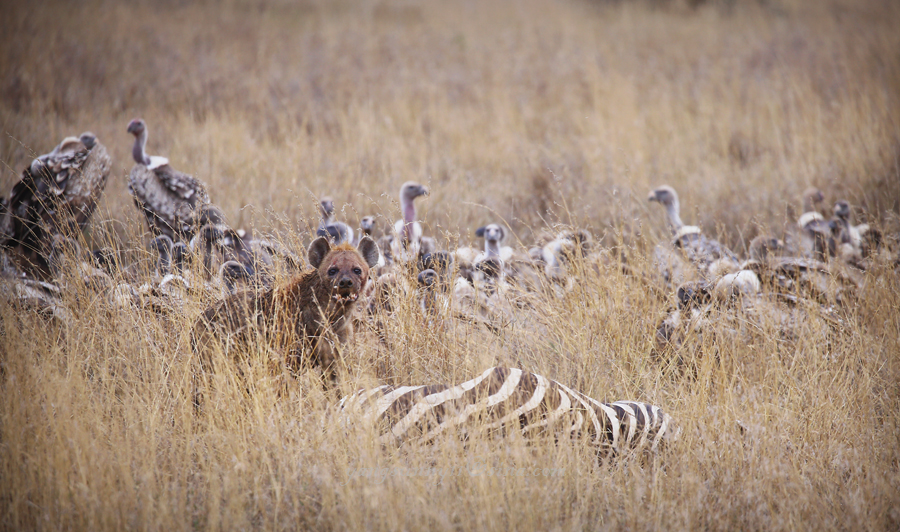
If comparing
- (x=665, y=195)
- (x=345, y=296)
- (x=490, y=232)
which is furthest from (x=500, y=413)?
(x=665, y=195)

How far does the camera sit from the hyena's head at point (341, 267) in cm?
364

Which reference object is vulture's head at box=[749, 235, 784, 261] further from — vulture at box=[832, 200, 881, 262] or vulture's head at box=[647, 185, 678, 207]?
vulture's head at box=[647, 185, 678, 207]

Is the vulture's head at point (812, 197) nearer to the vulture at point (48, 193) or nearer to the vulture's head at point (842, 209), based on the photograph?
the vulture's head at point (842, 209)

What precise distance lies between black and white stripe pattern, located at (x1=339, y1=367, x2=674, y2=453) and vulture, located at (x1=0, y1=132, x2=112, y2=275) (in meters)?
3.93

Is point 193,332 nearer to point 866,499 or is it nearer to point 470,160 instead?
point 866,499

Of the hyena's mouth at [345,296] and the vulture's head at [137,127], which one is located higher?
the vulture's head at [137,127]

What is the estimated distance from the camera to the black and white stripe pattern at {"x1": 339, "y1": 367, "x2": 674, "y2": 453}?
123 inches

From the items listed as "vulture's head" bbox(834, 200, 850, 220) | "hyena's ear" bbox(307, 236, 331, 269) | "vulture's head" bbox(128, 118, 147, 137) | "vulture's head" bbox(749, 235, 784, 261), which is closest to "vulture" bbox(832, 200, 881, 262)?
"vulture's head" bbox(834, 200, 850, 220)

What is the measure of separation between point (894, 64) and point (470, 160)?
838 cm

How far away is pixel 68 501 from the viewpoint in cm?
277

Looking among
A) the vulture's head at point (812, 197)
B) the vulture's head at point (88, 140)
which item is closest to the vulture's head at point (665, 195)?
the vulture's head at point (812, 197)

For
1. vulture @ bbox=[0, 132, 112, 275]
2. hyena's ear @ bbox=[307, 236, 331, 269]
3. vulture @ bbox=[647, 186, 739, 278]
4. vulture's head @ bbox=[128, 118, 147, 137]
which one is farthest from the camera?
vulture's head @ bbox=[128, 118, 147, 137]

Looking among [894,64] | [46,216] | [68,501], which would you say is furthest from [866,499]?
[894,64]

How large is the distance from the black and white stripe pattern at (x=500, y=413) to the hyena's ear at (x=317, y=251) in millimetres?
883
